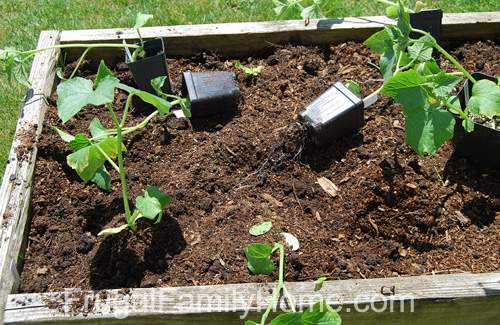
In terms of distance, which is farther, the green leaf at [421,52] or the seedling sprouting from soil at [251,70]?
the seedling sprouting from soil at [251,70]

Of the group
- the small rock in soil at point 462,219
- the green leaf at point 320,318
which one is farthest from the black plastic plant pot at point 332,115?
the green leaf at point 320,318

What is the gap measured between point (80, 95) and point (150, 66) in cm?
66

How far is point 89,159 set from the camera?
1.96 metres

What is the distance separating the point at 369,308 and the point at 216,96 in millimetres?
1039

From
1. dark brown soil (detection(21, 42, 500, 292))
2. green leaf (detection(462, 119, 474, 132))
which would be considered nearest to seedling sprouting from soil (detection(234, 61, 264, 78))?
dark brown soil (detection(21, 42, 500, 292))

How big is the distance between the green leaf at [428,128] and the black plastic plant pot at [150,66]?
1.00m

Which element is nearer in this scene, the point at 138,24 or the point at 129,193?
the point at 129,193

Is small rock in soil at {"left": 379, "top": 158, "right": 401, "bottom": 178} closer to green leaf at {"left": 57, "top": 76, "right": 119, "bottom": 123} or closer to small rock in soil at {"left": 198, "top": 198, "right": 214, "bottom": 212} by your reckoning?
small rock in soil at {"left": 198, "top": 198, "right": 214, "bottom": 212}

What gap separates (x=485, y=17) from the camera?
2.76 m

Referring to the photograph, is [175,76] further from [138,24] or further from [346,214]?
[346,214]

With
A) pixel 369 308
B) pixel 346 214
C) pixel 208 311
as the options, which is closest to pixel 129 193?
pixel 208 311

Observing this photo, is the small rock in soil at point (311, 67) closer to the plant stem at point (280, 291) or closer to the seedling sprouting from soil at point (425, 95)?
the seedling sprouting from soil at point (425, 95)

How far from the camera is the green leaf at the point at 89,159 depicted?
1.93 meters

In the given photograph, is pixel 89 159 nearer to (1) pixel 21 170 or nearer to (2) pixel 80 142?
(2) pixel 80 142
